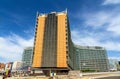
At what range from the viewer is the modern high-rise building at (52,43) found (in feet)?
339

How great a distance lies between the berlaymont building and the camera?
10344 centimetres

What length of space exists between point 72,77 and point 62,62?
2758 cm

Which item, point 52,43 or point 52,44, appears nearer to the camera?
point 52,44

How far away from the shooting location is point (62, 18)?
4547 inches

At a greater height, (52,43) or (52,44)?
(52,43)

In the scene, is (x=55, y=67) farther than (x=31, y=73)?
No

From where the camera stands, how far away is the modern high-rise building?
103375 millimetres

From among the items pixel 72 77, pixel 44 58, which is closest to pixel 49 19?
pixel 44 58

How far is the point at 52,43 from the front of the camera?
359 ft

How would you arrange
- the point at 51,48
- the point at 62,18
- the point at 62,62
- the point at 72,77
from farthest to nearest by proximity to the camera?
the point at 62,18, the point at 51,48, the point at 62,62, the point at 72,77

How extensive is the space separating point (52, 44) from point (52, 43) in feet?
2.73

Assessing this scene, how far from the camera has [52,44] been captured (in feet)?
359

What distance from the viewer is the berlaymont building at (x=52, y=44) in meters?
103

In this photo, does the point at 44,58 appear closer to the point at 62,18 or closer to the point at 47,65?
the point at 47,65
